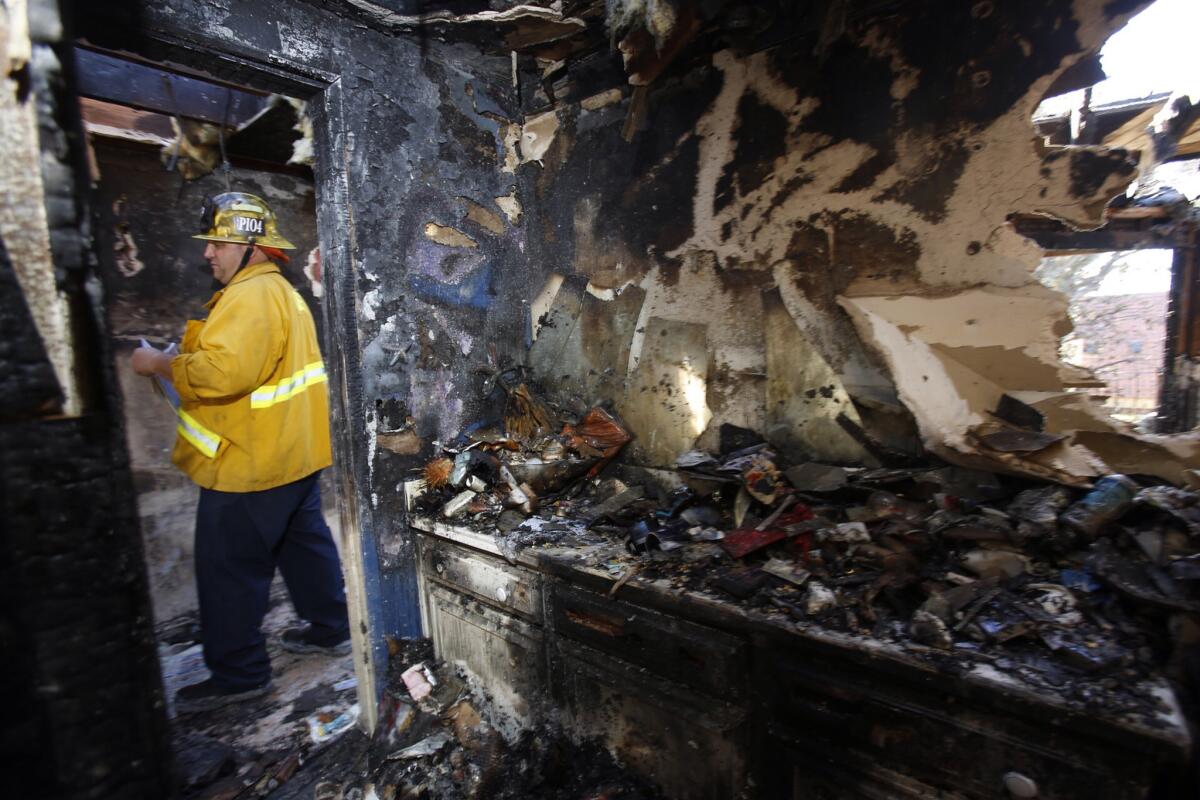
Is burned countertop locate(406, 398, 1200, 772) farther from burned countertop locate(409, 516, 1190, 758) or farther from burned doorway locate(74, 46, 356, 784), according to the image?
burned doorway locate(74, 46, 356, 784)

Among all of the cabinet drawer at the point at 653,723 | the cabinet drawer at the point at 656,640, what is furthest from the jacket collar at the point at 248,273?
the cabinet drawer at the point at 653,723

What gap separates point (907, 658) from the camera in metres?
1.38

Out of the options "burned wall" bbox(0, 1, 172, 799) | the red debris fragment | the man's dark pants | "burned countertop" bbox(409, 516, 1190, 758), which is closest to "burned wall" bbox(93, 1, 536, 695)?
the man's dark pants

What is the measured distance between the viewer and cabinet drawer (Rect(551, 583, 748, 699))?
1704 millimetres

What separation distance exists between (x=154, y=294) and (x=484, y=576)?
3115mm

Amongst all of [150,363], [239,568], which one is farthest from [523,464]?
[150,363]

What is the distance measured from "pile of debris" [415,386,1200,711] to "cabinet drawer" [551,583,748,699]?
13cm

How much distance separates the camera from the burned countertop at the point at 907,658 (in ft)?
3.72

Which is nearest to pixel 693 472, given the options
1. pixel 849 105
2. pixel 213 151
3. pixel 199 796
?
pixel 849 105

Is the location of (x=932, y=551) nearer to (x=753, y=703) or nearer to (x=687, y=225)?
(x=753, y=703)

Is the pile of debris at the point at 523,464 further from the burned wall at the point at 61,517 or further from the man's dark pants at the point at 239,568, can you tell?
the burned wall at the point at 61,517

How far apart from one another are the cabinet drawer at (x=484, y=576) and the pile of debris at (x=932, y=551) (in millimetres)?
127

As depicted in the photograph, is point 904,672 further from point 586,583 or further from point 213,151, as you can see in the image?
point 213,151

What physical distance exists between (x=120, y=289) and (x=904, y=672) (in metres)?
4.59
